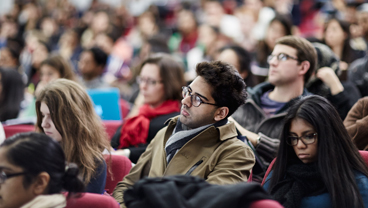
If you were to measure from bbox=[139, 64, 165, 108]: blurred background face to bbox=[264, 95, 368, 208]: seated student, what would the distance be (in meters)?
1.45

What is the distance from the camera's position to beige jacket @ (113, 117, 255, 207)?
223 cm

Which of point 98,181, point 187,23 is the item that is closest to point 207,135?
point 98,181

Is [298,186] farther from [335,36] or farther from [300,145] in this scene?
[335,36]

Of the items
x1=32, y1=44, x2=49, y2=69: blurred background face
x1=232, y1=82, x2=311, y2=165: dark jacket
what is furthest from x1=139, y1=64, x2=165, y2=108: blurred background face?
x1=32, y1=44, x2=49, y2=69: blurred background face

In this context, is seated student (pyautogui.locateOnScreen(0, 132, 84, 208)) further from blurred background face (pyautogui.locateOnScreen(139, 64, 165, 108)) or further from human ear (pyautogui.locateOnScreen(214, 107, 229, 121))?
blurred background face (pyautogui.locateOnScreen(139, 64, 165, 108))

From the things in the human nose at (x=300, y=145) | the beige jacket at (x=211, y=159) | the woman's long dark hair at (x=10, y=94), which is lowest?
the woman's long dark hair at (x=10, y=94)

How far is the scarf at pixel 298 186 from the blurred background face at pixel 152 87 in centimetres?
155

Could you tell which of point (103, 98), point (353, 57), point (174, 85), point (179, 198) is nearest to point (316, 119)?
point (179, 198)

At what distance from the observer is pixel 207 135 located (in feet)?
7.70

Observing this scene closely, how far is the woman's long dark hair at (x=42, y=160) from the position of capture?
5.54ft

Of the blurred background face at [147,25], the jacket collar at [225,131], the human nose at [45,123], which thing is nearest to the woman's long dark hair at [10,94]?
the human nose at [45,123]

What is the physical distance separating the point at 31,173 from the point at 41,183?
0.06m

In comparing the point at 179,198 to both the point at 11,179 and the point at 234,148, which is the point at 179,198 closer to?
the point at 11,179

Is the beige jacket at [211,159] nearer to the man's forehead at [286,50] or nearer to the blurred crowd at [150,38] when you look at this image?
the man's forehead at [286,50]
